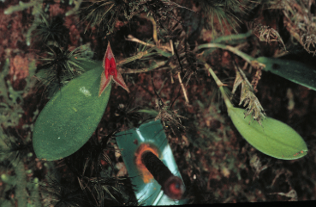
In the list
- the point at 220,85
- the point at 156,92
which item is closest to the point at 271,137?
the point at 220,85

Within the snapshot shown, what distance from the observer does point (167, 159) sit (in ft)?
3.06

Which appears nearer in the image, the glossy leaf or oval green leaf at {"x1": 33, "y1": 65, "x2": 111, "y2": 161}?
oval green leaf at {"x1": 33, "y1": 65, "x2": 111, "y2": 161}

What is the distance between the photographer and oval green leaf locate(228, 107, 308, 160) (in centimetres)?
83

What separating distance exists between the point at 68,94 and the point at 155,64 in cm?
37

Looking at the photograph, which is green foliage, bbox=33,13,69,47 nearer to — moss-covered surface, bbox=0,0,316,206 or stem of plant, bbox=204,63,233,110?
moss-covered surface, bbox=0,0,316,206

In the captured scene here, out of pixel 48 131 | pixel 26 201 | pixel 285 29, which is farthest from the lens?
pixel 285 29

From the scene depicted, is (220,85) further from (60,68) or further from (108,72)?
(60,68)

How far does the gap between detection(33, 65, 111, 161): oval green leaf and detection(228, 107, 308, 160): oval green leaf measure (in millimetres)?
547

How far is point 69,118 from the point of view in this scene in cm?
73

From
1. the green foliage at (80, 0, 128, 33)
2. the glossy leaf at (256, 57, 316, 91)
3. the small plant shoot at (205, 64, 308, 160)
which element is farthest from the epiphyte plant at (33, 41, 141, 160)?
the glossy leaf at (256, 57, 316, 91)

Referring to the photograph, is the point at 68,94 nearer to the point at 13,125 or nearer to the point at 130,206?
the point at 13,125

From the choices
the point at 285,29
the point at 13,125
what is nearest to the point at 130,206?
the point at 13,125

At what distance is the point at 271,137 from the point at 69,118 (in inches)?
30.1

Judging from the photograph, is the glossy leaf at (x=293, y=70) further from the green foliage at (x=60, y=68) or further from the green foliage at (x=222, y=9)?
the green foliage at (x=60, y=68)
